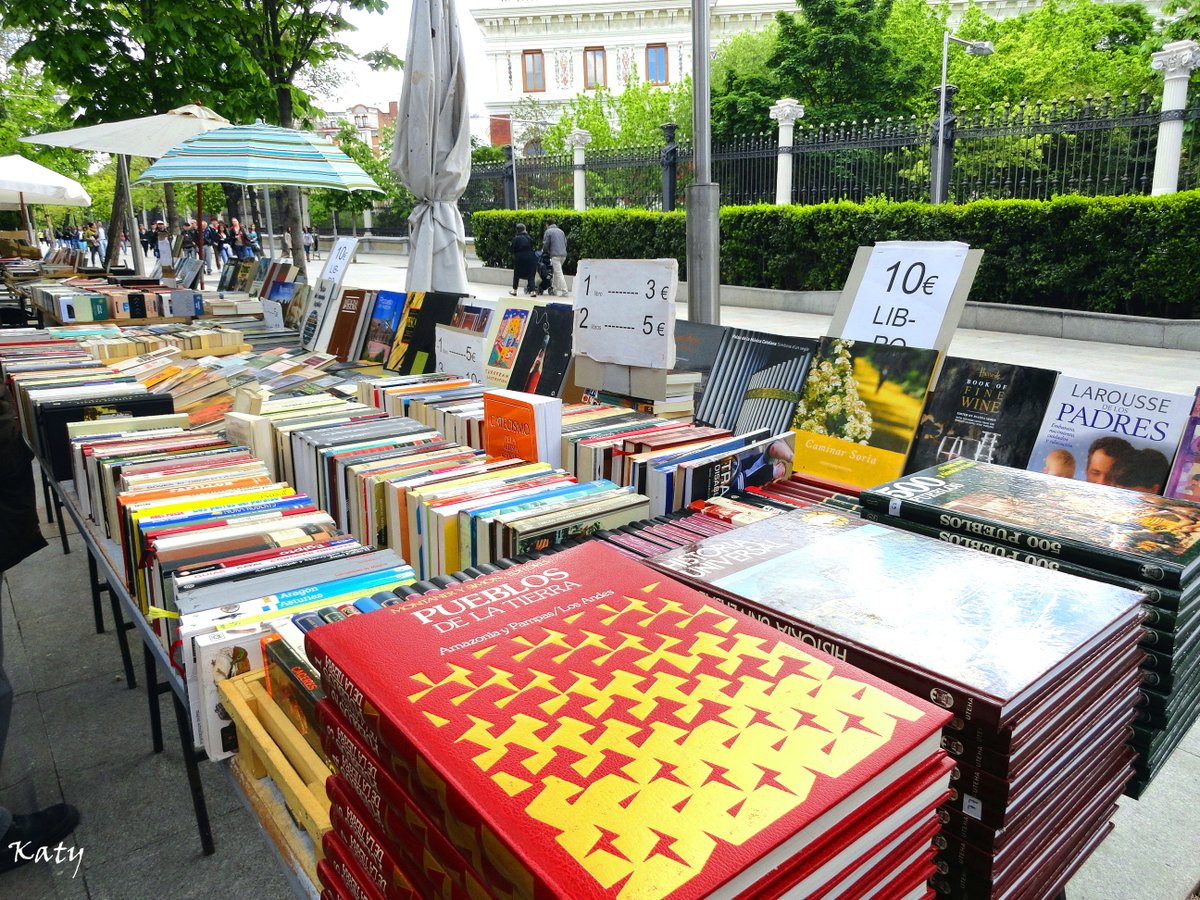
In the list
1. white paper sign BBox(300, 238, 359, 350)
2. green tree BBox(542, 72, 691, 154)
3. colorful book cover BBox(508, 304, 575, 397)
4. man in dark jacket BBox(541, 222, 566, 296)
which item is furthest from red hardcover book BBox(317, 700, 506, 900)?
green tree BBox(542, 72, 691, 154)

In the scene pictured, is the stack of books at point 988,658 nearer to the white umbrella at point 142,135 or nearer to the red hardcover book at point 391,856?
the red hardcover book at point 391,856

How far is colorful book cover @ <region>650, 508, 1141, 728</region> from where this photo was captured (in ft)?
3.69

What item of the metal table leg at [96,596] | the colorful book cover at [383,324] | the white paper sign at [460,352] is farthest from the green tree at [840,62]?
the metal table leg at [96,596]

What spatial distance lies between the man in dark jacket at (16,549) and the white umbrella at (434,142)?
357 centimetres

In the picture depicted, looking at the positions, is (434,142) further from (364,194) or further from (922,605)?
(364,194)

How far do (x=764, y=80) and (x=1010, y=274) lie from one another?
73.6ft

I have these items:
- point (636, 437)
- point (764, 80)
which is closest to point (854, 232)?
point (636, 437)

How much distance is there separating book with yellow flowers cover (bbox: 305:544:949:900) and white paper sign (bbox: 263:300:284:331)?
6.60m

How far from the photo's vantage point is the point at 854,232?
46.7 ft

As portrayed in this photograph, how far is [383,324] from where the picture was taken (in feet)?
18.2

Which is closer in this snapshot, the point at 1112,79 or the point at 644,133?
the point at 1112,79

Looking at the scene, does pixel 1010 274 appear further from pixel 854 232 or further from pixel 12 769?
pixel 12 769

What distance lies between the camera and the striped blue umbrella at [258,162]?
6426 millimetres

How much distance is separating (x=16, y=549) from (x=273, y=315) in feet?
15.4
